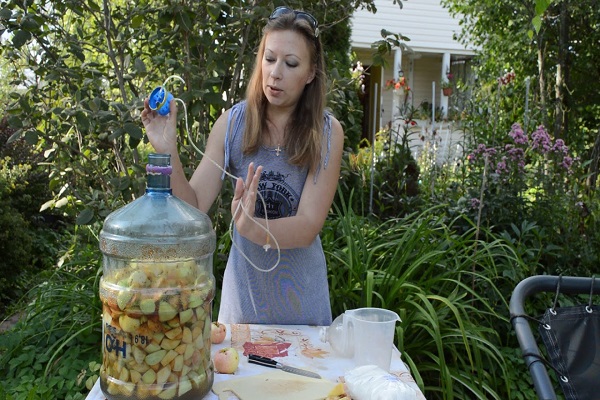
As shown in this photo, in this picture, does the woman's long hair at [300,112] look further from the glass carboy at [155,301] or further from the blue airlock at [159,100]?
the glass carboy at [155,301]

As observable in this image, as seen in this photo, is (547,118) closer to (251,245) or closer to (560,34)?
(560,34)

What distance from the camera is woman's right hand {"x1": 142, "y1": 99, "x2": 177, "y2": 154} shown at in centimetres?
193

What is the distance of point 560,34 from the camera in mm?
8203

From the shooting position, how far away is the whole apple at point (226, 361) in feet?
5.45

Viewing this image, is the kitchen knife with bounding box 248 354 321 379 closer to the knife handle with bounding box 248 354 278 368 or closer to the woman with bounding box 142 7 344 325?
the knife handle with bounding box 248 354 278 368

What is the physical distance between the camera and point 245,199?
169 centimetres

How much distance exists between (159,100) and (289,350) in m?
0.79

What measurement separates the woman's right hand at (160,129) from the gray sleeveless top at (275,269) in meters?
0.29

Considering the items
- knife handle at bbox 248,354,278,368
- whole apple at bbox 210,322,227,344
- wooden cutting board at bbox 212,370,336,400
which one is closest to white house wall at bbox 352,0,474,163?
whole apple at bbox 210,322,227,344

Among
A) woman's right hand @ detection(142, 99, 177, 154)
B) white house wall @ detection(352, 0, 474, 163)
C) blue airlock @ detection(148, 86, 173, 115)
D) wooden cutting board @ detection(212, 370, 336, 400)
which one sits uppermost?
white house wall @ detection(352, 0, 474, 163)

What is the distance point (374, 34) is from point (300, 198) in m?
14.9

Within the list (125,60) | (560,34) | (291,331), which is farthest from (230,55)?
(560,34)

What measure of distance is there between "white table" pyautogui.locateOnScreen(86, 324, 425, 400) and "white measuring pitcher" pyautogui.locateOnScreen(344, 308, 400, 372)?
0.19 ft

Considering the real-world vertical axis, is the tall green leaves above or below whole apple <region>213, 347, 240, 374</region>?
below
